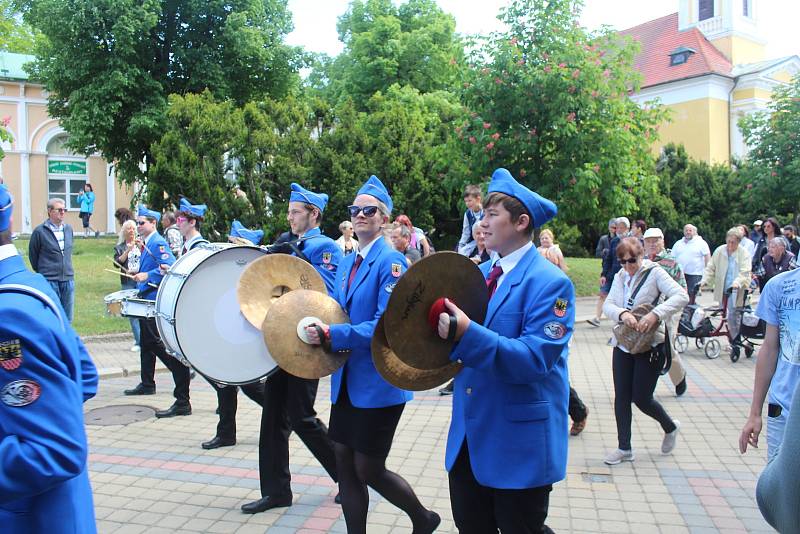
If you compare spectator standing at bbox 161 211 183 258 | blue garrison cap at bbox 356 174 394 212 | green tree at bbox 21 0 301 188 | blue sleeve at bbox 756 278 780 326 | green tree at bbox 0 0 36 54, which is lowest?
blue sleeve at bbox 756 278 780 326

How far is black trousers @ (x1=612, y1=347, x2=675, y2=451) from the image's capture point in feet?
18.6

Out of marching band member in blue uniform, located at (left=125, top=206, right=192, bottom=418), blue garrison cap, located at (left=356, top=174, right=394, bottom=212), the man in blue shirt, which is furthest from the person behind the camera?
marching band member in blue uniform, located at (left=125, top=206, right=192, bottom=418)

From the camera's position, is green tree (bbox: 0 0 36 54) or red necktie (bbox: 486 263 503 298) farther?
green tree (bbox: 0 0 36 54)

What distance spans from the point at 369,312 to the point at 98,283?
47.5 feet

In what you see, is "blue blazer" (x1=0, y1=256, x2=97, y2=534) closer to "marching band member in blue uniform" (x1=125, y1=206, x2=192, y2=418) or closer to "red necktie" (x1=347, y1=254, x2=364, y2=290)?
A: "red necktie" (x1=347, y1=254, x2=364, y2=290)

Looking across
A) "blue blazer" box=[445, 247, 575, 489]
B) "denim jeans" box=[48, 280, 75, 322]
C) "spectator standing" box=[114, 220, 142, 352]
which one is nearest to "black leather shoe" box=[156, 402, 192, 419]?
"spectator standing" box=[114, 220, 142, 352]

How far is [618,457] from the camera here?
5.79 m

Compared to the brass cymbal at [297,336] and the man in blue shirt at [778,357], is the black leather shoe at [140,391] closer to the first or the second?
the brass cymbal at [297,336]

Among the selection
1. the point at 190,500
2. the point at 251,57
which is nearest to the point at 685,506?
the point at 190,500

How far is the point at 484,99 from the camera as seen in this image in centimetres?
1664

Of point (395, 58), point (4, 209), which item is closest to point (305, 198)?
point (4, 209)

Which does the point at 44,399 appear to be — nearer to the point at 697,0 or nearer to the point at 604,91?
the point at 604,91

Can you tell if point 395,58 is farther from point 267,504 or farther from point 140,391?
point 267,504

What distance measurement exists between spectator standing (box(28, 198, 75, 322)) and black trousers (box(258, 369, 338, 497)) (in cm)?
666
